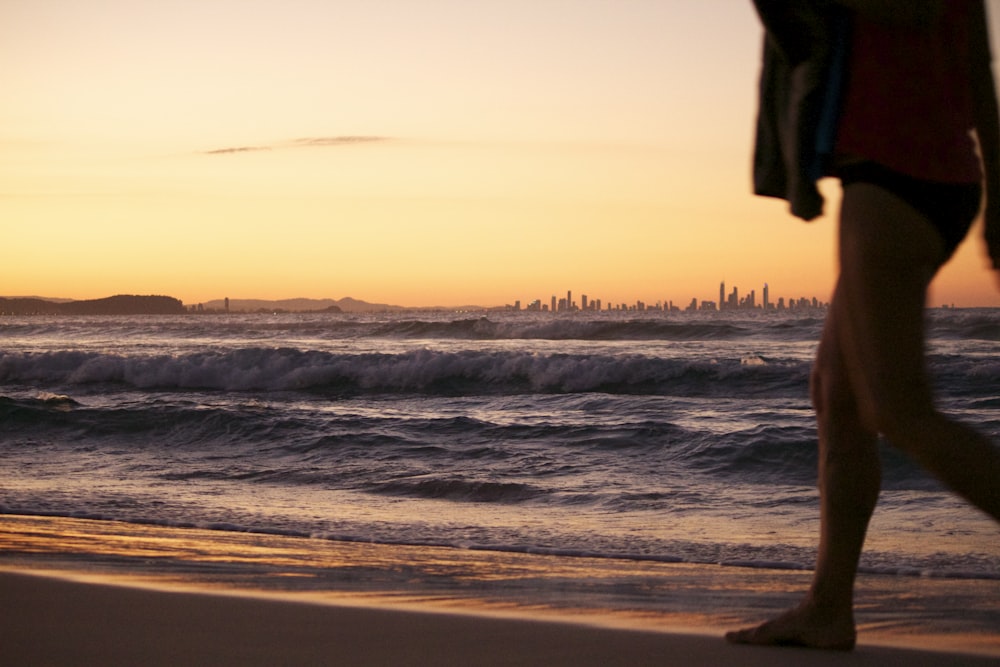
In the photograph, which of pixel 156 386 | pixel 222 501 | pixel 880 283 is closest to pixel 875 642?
pixel 880 283

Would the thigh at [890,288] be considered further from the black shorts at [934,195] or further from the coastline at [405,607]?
the coastline at [405,607]

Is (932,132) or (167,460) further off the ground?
(932,132)

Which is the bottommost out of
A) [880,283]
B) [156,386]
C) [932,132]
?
[156,386]

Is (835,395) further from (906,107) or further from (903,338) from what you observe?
(906,107)

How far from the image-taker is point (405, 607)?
2.68m

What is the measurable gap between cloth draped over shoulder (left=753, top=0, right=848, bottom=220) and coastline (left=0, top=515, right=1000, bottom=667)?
0.98 meters

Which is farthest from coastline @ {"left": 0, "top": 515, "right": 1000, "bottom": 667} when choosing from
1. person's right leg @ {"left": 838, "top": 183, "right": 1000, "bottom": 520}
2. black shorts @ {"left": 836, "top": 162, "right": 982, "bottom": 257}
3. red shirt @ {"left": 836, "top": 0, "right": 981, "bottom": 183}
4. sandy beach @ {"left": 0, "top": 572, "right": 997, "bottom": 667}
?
red shirt @ {"left": 836, "top": 0, "right": 981, "bottom": 183}

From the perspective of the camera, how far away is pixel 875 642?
7.52ft

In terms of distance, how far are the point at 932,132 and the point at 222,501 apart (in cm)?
451

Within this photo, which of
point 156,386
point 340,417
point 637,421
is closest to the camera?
point 637,421

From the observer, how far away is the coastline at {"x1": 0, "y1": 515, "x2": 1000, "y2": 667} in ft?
6.88

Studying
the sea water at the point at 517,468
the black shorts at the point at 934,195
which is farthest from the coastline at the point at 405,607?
the black shorts at the point at 934,195

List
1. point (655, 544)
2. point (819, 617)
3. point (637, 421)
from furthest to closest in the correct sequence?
1. point (637, 421)
2. point (655, 544)
3. point (819, 617)

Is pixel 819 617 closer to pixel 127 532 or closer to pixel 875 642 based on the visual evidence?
pixel 875 642
